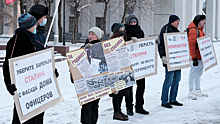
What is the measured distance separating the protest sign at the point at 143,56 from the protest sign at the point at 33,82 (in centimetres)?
201

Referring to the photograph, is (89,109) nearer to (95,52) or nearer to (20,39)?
(95,52)

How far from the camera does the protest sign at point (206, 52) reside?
24.4 ft

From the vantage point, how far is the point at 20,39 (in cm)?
397

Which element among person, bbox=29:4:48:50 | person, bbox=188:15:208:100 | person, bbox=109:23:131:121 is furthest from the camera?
person, bbox=188:15:208:100

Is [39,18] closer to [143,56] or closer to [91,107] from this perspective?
[91,107]

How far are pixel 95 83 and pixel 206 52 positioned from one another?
3.80 m

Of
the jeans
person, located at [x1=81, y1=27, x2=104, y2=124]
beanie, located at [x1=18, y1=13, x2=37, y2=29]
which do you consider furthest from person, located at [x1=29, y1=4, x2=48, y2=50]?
the jeans

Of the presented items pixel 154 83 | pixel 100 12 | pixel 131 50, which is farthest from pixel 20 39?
pixel 100 12

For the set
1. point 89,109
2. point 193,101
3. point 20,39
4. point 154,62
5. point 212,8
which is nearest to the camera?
point 20,39

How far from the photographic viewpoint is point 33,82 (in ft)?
13.4

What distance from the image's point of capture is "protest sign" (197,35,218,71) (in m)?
7.45

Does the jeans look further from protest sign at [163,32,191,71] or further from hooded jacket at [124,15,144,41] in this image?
hooded jacket at [124,15,144,41]

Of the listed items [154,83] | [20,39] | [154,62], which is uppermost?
[20,39]

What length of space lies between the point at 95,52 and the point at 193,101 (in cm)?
338
